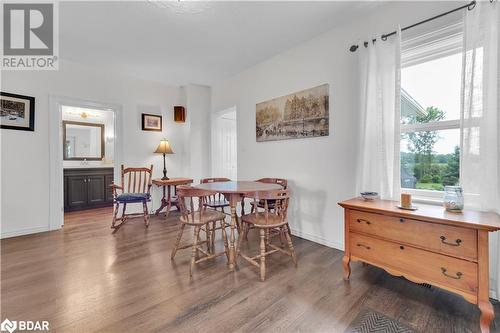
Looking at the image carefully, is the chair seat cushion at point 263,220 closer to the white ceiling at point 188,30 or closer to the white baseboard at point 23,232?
the white ceiling at point 188,30

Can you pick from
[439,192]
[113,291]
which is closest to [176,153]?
[113,291]

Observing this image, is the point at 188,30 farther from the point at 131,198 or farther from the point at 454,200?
the point at 454,200

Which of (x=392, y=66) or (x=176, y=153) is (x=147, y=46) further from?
(x=392, y=66)

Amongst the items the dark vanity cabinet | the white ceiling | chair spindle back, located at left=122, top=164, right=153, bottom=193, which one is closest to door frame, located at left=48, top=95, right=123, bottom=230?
the white ceiling

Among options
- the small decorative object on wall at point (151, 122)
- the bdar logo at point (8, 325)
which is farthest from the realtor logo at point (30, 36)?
the bdar logo at point (8, 325)

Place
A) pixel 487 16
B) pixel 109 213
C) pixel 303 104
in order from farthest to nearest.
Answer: pixel 109 213 → pixel 303 104 → pixel 487 16

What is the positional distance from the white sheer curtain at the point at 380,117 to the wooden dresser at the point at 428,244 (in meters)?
0.29

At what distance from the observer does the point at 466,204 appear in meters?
1.74

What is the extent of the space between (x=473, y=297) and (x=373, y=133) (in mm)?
1397

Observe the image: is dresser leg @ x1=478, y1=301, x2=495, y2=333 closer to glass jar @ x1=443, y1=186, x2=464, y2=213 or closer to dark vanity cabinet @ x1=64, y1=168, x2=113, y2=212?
glass jar @ x1=443, y1=186, x2=464, y2=213

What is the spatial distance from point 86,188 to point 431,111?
5.83m

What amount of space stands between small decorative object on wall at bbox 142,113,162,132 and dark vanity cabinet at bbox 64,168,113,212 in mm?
1636

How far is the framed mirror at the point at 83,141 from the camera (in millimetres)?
4859

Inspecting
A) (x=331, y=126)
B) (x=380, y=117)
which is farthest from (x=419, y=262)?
(x=331, y=126)
